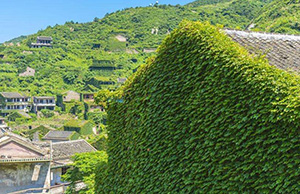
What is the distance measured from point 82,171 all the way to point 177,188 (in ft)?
37.4

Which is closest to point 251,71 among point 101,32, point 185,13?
point 101,32

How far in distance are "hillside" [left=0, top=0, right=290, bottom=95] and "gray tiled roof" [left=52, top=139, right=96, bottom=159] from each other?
127 feet

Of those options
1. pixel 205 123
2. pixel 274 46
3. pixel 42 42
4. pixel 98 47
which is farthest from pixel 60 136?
pixel 42 42

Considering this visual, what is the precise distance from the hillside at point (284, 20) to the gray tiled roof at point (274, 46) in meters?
27.9

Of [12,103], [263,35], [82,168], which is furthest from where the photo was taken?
[12,103]

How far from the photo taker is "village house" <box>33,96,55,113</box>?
7224 cm

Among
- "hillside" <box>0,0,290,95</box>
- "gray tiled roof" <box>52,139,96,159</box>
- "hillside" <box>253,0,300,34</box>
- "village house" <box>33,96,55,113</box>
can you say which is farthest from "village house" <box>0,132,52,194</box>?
"village house" <box>33,96,55,113</box>

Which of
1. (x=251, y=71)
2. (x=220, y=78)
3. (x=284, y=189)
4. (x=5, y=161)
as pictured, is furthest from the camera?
(x=5, y=161)

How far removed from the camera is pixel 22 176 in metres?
14.0

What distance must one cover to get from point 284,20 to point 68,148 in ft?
98.1

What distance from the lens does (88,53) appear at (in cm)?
11581

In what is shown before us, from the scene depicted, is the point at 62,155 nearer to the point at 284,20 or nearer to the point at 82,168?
the point at 82,168

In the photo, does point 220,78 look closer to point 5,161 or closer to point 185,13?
point 5,161

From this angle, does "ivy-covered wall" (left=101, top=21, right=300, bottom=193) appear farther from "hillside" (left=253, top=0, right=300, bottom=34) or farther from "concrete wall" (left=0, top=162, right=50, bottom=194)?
"hillside" (left=253, top=0, right=300, bottom=34)
